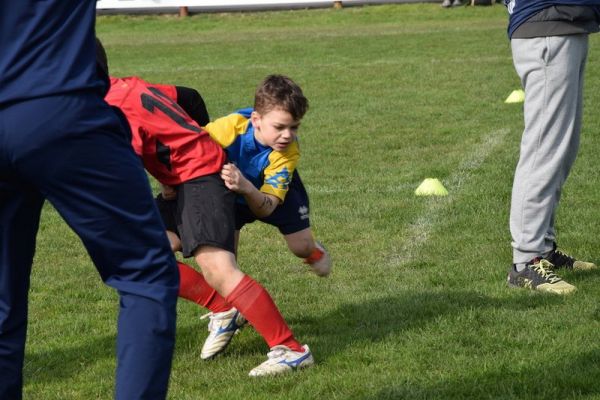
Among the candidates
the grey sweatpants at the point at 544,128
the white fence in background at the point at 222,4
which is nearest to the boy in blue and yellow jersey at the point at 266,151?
the grey sweatpants at the point at 544,128

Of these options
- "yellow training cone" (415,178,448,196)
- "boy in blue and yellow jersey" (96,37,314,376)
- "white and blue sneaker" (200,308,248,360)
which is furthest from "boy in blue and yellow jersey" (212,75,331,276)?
"yellow training cone" (415,178,448,196)

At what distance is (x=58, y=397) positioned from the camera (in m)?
4.50

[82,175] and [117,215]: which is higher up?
[82,175]

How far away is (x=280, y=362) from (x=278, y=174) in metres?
0.80

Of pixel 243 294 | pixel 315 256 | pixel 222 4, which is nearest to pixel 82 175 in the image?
pixel 243 294

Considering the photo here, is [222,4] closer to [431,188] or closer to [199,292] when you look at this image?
[431,188]

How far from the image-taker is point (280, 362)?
4586 millimetres

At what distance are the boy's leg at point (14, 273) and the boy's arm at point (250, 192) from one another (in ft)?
4.10

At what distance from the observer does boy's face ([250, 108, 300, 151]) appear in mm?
4652

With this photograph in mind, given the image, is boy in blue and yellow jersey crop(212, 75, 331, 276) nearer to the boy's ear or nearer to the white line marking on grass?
the boy's ear

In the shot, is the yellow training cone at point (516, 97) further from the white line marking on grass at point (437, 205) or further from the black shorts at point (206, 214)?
the black shorts at point (206, 214)

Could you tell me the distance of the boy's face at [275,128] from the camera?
4.65 meters

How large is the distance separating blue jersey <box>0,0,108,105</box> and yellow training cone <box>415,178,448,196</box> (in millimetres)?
5522

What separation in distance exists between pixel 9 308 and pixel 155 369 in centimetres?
54
